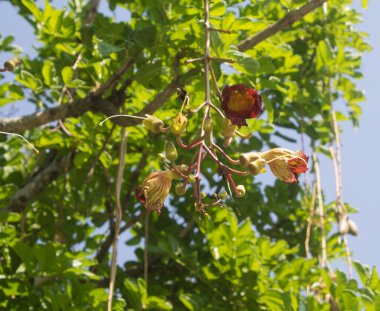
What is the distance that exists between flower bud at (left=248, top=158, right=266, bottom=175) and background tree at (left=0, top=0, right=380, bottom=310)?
0.48 meters

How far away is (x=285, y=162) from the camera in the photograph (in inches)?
39.9

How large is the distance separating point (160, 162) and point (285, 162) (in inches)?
Answer: 20.4

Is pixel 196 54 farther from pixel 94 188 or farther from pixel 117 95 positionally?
pixel 94 188

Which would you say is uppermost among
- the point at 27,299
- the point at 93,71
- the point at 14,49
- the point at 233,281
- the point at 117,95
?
the point at 14,49

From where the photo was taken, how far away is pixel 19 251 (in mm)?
1906

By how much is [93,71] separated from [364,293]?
126cm

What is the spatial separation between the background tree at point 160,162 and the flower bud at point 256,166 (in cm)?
48

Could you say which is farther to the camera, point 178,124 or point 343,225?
point 343,225

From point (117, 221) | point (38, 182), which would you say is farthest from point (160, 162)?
point (38, 182)

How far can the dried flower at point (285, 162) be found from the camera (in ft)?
3.33

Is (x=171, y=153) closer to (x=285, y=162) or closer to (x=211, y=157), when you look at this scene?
(x=211, y=157)

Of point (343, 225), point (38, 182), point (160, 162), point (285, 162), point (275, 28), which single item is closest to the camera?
Result: point (285, 162)

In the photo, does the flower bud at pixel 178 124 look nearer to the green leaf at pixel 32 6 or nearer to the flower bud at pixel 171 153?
the flower bud at pixel 171 153

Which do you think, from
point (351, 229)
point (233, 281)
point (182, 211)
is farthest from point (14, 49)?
point (351, 229)
